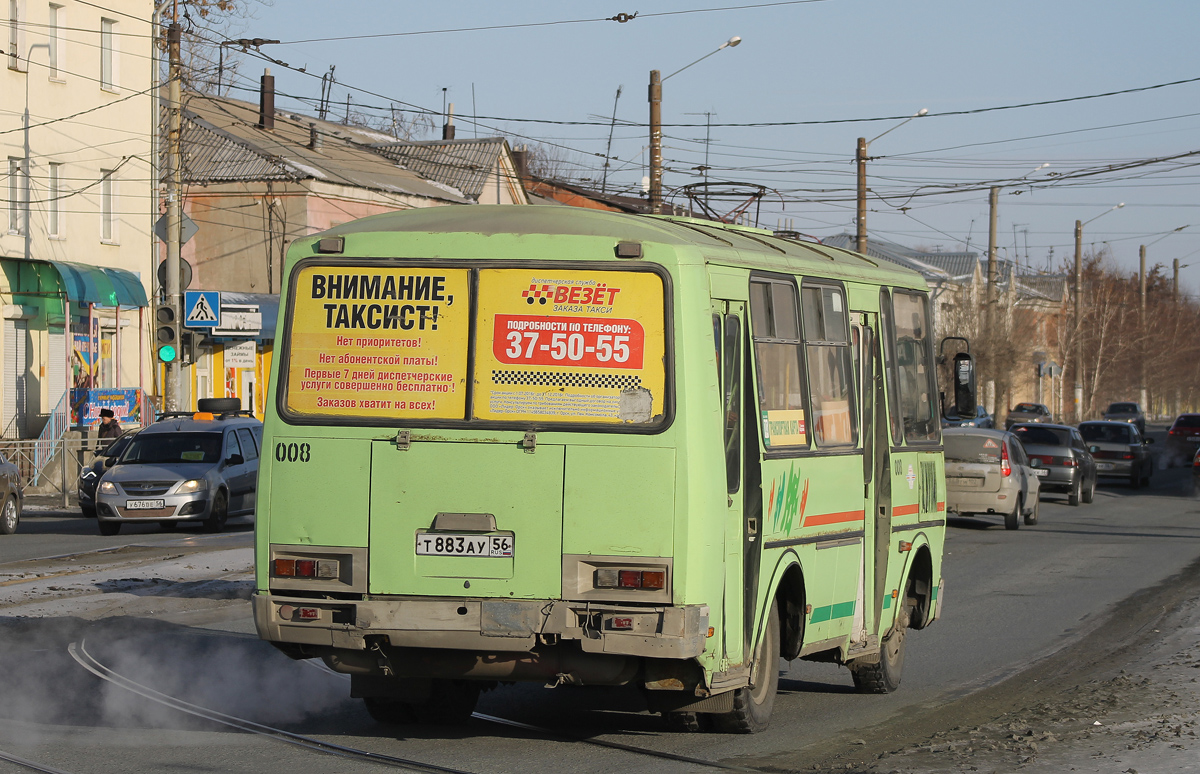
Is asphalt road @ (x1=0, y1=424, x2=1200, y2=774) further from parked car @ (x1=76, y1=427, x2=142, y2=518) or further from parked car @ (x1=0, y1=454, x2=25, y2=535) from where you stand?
parked car @ (x1=76, y1=427, x2=142, y2=518)

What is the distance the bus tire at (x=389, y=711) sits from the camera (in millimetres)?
8192

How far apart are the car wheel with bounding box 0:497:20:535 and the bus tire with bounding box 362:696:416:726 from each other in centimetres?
1525

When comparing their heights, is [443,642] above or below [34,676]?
above

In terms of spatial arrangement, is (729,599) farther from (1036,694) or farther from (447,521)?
(1036,694)

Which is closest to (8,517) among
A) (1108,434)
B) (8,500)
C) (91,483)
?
(8,500)

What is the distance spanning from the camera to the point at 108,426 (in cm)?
3091

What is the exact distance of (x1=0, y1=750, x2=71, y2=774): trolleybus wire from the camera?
6.77m

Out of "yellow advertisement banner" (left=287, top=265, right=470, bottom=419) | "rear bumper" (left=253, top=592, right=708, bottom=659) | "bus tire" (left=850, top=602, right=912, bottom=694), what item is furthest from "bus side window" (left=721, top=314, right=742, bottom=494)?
"bus tire" (left=850, top=602, right=912, bottom=694)

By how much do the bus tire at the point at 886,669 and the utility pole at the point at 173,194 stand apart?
18.2 metres

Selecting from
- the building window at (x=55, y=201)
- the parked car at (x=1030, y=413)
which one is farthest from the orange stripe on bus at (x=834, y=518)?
the parked car at (x=1030, y=413)

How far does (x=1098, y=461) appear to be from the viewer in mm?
38562

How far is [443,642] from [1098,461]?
113ft

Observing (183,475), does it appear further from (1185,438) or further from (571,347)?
(1185,438)

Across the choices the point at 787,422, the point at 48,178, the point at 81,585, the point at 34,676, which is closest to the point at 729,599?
the point at 787,422
